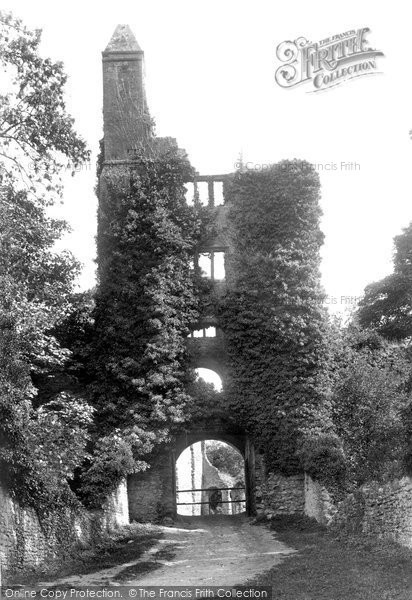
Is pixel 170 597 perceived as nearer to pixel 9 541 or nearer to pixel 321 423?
pixel 9 541

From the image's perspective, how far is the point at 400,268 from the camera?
24484mm

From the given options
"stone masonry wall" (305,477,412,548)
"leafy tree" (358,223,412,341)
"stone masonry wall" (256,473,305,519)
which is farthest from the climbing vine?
"stone masonry wall" (305,477,412,548)

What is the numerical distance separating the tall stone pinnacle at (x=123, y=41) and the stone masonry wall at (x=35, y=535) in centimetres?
1791

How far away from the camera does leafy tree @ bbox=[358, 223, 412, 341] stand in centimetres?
2389

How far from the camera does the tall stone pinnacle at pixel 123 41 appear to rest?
100ft

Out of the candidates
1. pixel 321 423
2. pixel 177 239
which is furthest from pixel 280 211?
pixel 321 423

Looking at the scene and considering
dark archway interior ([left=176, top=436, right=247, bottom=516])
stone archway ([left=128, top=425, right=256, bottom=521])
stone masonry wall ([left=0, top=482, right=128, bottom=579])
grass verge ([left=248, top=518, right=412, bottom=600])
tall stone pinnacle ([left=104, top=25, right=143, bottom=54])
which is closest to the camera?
grass verge ([left=248, top=518, right=412, bottom=600])

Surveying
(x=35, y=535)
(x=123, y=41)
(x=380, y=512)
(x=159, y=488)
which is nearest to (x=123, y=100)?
(x=123, y=41)

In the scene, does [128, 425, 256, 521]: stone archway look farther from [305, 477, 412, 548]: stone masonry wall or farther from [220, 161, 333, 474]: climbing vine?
[305, 477, 412, 548]: stone masonry wall

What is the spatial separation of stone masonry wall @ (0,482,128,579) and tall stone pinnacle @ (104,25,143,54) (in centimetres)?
1791

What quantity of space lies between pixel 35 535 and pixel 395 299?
42.0 ft

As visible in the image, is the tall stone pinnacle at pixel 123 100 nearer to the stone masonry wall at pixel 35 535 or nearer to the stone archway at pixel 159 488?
the stone archway at pixel 159 488

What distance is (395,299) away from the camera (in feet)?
79.2

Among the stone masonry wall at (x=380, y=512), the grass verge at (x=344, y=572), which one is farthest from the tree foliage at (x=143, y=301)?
the grass verge at (x=344, y=572)
